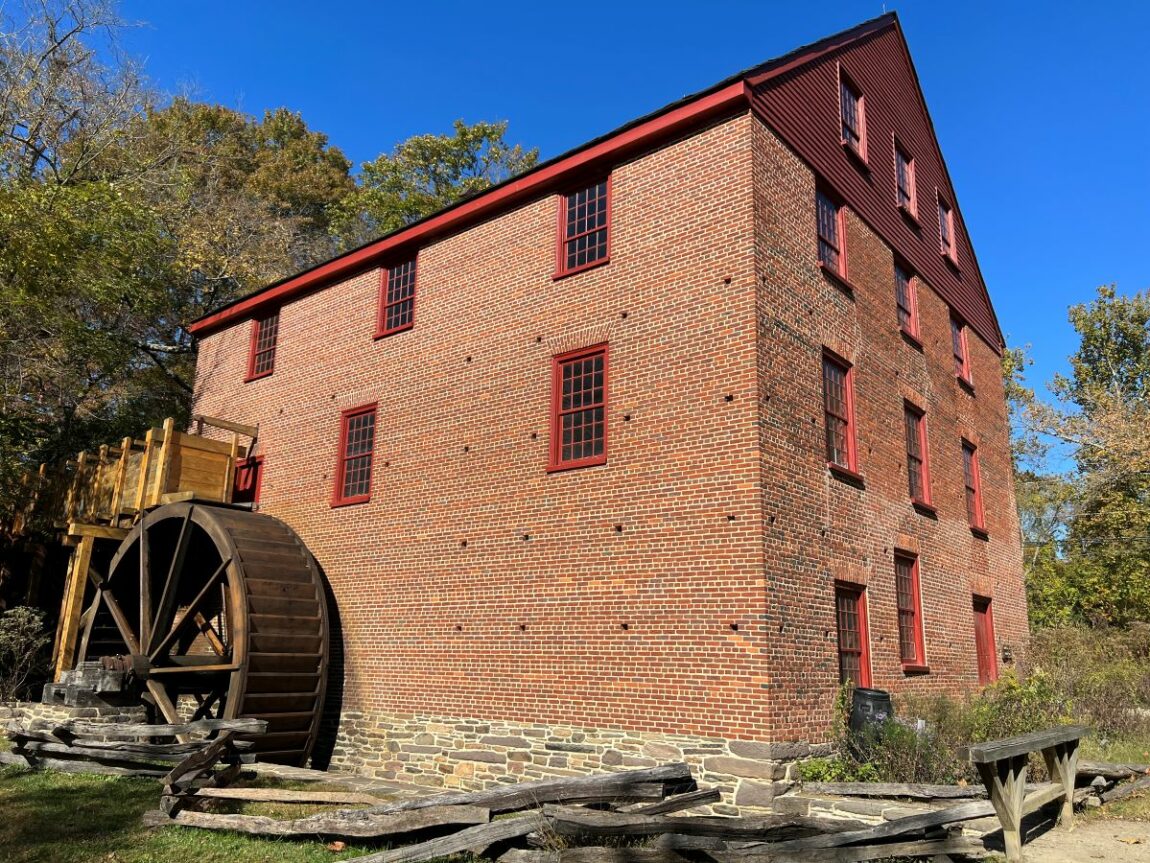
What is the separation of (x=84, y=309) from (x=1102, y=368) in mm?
37842

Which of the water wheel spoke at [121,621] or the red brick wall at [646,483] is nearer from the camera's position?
the red brick wall at [646,483]

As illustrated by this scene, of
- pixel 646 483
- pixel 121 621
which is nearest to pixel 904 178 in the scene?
pixel 646 483

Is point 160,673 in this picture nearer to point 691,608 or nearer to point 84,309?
point 691,608

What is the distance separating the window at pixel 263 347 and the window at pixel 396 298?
10.6 feet

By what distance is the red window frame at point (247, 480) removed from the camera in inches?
624

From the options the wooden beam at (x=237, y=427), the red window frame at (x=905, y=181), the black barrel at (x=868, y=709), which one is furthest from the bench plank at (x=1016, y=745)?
the wooden beam at (x=237, y=427)

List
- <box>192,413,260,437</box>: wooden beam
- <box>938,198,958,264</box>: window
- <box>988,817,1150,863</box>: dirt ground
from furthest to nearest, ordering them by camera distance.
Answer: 1. <box>938,198,958,264</box>: window
2. <box>192,413,260,437</box>: wooden beam
3. <box>988,817,1150,863</box>: dirt ground

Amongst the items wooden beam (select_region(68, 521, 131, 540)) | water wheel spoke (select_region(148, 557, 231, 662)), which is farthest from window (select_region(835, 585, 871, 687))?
wooden beam (select_region(68, 521, 131, 540))

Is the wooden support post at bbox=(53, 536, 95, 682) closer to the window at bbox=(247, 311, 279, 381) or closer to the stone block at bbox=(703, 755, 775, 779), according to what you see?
the window at bbox=(247, 311, 279, 381)

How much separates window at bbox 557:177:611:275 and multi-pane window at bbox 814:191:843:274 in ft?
10.2

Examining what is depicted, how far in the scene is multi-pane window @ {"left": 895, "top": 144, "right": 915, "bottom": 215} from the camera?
15766 mm

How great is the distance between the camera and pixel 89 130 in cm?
2081

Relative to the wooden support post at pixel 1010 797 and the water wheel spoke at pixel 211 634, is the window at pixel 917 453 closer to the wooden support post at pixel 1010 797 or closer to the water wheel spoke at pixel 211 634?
the wooden support post at pixel 1010 797

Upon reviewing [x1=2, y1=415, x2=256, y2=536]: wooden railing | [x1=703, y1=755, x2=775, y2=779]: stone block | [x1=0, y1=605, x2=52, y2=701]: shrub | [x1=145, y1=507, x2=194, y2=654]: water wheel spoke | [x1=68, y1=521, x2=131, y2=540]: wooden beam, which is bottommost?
[x1=703, y1=755, x2=775, y2=779]: stone block
